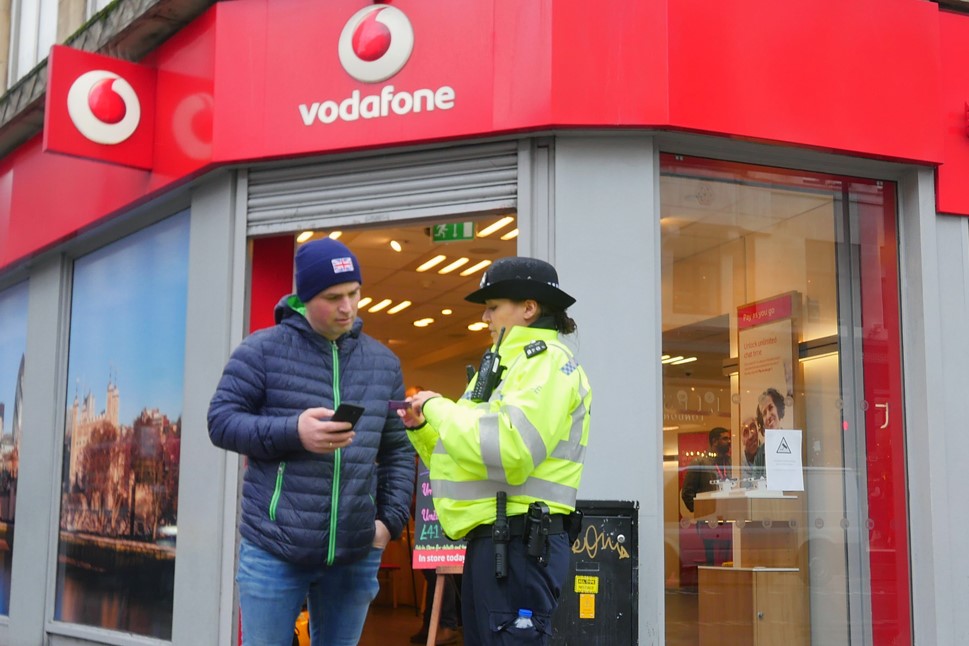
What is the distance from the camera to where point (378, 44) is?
7.03 m

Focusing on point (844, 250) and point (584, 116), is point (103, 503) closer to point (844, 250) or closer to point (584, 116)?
point (584, 116)

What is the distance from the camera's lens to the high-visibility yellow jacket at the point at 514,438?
3664 mm

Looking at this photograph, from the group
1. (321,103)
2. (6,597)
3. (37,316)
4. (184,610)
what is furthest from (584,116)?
(6,597)

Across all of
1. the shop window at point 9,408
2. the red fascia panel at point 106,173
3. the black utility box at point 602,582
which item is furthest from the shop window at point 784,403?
the shop window at point 9,408

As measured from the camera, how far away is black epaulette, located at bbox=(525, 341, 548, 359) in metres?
3.80

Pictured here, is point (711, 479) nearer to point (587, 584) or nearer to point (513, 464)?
point (587, 584)

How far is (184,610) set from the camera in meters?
7.46

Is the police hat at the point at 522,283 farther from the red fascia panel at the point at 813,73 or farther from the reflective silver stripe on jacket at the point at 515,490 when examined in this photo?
the red fascia panel at the point at 813,73

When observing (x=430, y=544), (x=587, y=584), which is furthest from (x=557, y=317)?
(x=430, y=544)

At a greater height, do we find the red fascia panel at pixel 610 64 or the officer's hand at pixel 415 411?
the red fascia panel at pixel 610 64

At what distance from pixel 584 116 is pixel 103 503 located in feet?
16.0

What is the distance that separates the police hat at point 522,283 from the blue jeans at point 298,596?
1.01 m

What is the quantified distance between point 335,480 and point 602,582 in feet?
7.60

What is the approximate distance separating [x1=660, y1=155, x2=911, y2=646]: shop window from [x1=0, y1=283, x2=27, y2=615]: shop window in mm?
6308
